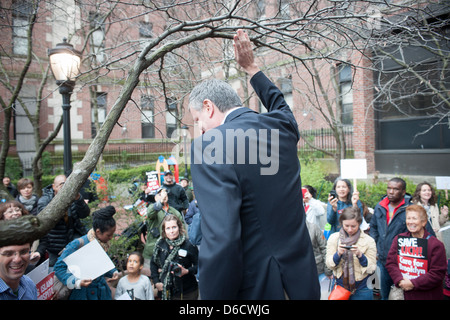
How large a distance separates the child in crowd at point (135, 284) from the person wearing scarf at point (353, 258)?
2.25 meters

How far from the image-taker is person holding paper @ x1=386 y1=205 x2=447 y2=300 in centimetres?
339

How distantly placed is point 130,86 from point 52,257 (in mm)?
3323

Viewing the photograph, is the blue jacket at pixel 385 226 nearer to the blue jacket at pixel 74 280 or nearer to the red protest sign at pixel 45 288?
the blue jacket at pixel 74 280

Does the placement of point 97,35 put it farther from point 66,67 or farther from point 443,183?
point 443,183

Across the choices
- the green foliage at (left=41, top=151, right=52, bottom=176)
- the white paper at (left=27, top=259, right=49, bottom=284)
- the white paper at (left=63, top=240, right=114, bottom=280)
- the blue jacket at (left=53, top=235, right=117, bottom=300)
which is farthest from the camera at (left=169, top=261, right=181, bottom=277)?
the green foliage at (left=41, top=151, right=52, bottom=176)

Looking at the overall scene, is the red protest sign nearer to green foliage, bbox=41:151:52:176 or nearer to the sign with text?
the sign with text

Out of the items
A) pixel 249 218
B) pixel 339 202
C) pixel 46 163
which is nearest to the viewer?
pixel 249 218

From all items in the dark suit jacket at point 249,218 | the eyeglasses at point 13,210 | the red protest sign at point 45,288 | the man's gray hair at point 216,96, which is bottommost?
the red protest sign at point 45,288

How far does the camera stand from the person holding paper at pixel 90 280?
3229mm

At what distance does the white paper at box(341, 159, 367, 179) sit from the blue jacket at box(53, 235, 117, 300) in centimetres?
430

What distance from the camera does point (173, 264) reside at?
4.04 meters

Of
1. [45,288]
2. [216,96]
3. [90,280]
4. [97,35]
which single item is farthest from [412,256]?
[97,35]

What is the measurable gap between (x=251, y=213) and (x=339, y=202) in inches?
164

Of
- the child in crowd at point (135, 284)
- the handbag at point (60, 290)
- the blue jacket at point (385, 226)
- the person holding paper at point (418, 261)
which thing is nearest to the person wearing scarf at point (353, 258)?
the person holding paper at point (418, 261)
